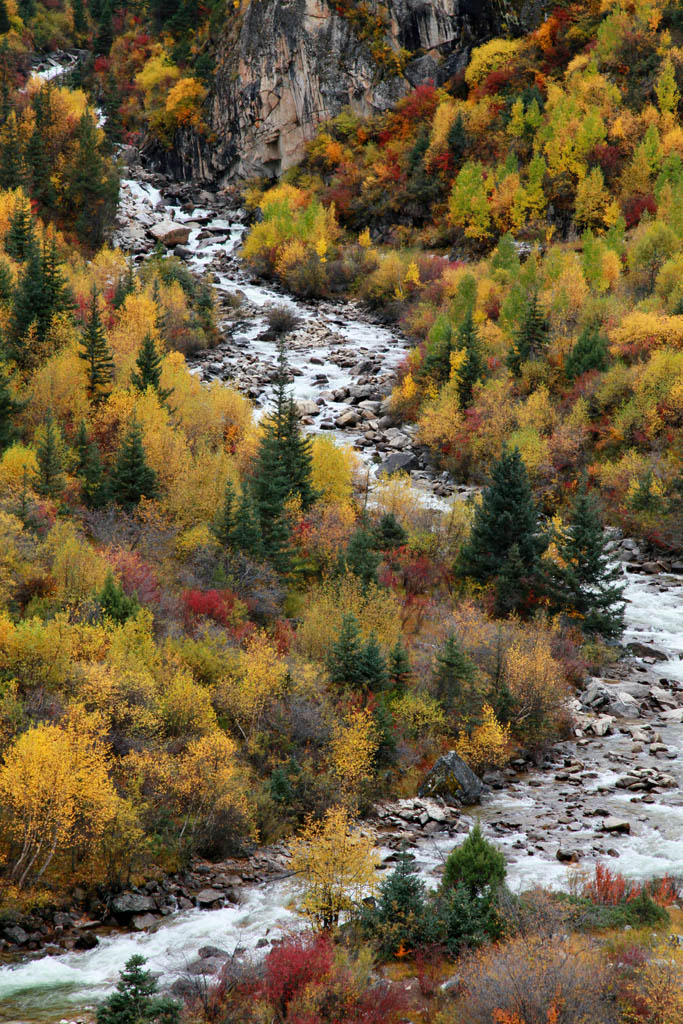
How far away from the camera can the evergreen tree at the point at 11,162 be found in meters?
82.0

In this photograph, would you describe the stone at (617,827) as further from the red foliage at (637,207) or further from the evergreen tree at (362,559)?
the red foliage at (637,207)

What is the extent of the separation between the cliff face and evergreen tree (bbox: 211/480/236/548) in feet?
288

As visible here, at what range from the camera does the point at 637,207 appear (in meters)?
85.8

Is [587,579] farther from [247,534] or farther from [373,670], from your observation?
[247,534]

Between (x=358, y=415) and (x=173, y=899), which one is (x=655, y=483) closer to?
(x=358, y=415)

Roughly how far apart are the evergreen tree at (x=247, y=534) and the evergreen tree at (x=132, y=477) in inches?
248

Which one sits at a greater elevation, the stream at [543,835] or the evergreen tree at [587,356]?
the evergreen tree at [587,356]

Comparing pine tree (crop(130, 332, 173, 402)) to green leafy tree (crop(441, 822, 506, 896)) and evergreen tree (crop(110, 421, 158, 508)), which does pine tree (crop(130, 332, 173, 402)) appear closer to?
evergreen tree (crop(110, 421, 158, 508))

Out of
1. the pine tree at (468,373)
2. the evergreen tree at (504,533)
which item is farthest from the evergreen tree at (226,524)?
the pine tree at (468,373)

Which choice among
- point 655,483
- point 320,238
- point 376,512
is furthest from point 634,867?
point 320,238

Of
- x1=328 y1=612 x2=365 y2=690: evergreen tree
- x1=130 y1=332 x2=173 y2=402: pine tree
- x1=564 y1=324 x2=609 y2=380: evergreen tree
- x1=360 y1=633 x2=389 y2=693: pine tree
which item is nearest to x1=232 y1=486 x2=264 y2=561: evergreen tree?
x1=328 y1=612 x2=365 y2=690: evergreen tree

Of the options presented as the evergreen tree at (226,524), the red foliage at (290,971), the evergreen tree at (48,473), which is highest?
the evergreen tree at (48,473)

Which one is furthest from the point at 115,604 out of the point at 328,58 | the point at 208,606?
the point at 328,58

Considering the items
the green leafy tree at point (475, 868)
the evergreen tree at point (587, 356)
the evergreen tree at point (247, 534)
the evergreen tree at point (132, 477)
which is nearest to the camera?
the green leafy tree at point (475, 868)
